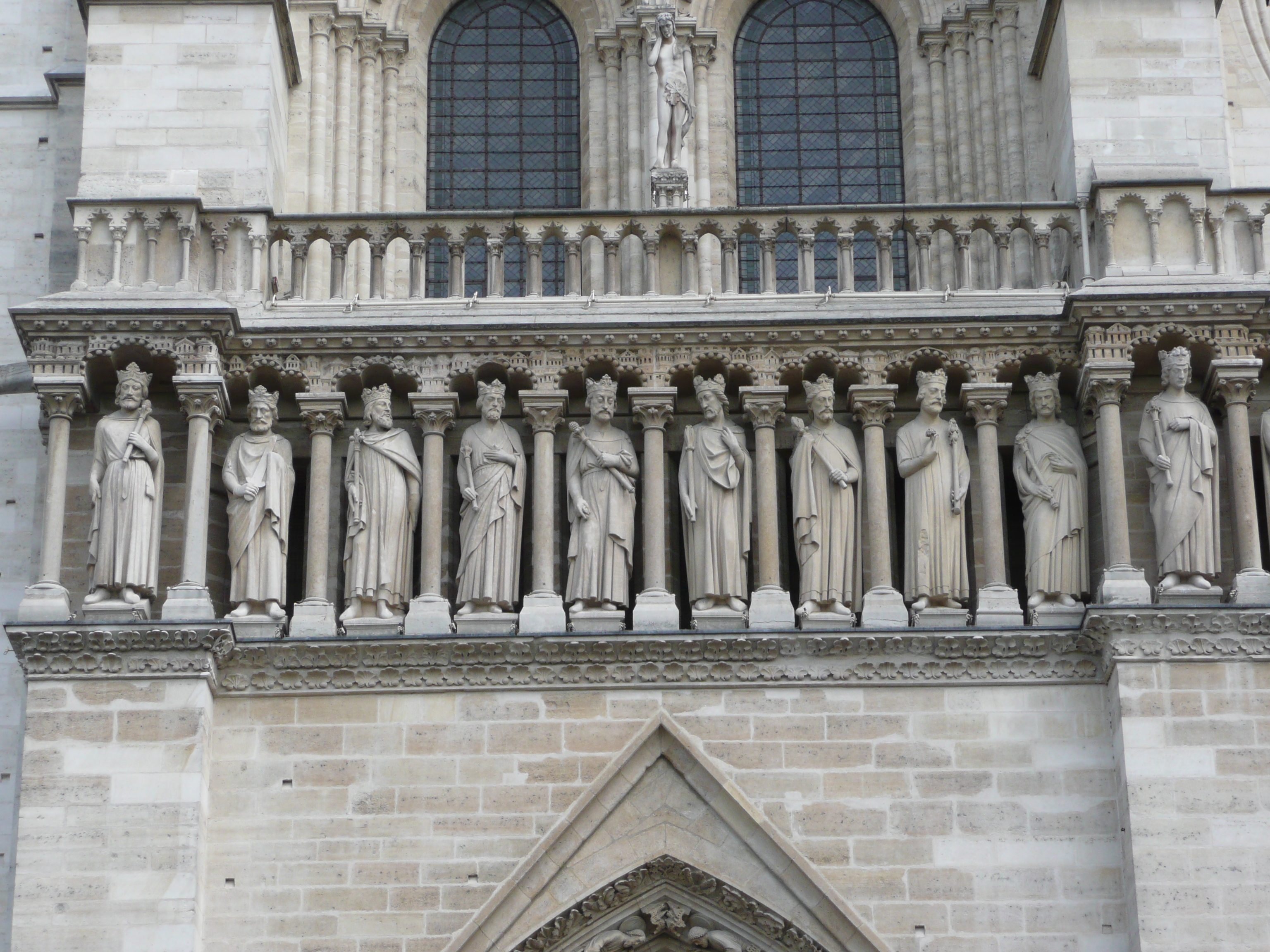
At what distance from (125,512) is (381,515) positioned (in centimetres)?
168

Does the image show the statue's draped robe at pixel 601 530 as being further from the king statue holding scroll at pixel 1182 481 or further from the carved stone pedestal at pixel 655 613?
the king statue holding scroll at pixel 1182 481

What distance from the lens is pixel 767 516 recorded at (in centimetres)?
1883

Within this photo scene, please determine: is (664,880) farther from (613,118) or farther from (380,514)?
(613,118)

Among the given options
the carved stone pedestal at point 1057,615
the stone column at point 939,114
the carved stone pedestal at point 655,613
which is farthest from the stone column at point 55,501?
the stone column at point 939,114

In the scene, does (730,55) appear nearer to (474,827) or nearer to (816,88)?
(816,88)

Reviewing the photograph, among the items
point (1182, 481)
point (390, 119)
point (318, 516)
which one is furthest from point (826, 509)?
point (390, 119)

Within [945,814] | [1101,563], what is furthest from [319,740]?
[1101,563]

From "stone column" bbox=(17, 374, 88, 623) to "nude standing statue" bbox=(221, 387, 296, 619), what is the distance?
3.52 feet

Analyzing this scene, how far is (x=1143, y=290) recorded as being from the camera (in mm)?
19109

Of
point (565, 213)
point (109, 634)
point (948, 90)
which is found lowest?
point (109, 634)

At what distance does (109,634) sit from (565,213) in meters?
4.46

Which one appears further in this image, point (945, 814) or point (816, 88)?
point (816, 88)

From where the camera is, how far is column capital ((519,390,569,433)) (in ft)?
62.8

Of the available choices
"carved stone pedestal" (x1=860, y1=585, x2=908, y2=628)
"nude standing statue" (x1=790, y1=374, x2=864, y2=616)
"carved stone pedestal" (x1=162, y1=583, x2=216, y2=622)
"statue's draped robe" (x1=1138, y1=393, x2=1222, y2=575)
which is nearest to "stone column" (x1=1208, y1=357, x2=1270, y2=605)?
"statue's draped robe" (x1=1138, y1=393, x2=1222, y2=575)
